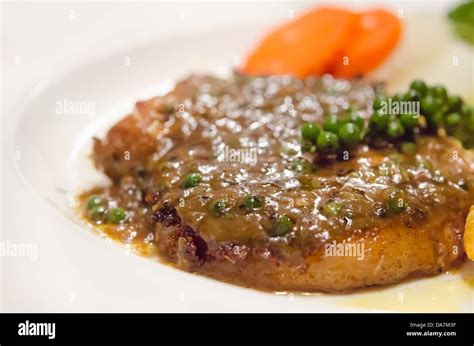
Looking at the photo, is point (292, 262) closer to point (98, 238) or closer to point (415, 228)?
point (415, 228)

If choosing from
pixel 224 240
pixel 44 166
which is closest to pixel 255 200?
pixel 224 240

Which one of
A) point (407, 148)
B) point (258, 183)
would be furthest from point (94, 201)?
point (407, 148)

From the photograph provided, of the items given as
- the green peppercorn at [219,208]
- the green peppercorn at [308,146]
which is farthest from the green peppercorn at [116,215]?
the green peppercorn at [308,146]

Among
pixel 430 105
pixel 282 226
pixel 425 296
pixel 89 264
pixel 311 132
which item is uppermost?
pixel 430 105

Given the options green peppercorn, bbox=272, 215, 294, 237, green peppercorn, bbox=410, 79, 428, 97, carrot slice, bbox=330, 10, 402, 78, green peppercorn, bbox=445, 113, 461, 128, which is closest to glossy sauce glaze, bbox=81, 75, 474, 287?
green peppercorn, bbox=272, 215, 294, 237

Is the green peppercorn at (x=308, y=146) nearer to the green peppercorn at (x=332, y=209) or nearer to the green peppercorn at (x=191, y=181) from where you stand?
the green peppercorn at (x=332, y=209)

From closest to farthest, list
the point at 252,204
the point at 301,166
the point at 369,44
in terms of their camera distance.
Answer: the point at 252,204
the point at 301,166
the point at 369,44

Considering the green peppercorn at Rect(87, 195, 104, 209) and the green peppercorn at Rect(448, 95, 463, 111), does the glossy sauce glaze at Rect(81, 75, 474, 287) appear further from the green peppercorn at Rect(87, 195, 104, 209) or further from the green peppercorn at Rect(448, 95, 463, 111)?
the green peppercorn at Rect(448, 95, 463, 111)

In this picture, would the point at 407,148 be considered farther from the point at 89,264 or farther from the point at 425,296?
the point at 89,264
